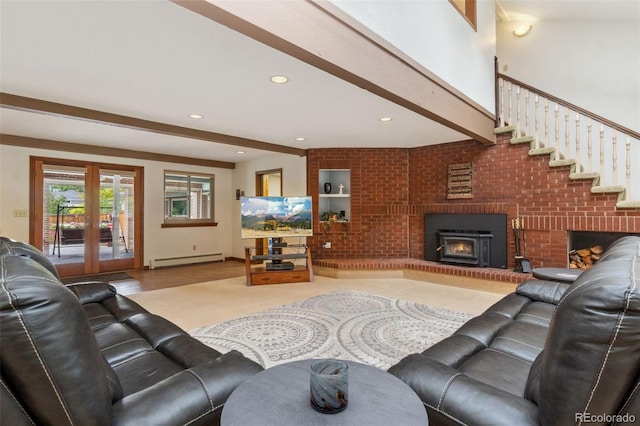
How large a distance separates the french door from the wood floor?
0.55 meters

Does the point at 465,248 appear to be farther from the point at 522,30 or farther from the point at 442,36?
the point at 522,30

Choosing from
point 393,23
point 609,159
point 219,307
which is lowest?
point 219,307

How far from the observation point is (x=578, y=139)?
391 centimetres

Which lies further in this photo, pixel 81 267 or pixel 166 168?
pixel 166 168

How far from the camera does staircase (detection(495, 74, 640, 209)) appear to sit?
3.73 m

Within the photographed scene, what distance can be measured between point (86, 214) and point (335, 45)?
5.43 metres

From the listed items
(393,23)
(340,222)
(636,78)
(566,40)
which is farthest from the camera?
(340,222)

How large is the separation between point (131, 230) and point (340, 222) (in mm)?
3857

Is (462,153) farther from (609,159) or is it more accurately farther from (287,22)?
(287,22)

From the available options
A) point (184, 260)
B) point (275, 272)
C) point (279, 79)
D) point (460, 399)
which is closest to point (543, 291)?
point (460, 399)

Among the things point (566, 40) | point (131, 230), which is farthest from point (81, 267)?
point (566, 40)

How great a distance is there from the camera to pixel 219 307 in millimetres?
3623

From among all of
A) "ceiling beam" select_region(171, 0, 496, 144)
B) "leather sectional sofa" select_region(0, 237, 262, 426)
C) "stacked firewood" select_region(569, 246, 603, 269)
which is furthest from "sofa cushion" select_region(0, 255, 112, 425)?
"stacked firewood" select_region(569, 246, 603, 269)

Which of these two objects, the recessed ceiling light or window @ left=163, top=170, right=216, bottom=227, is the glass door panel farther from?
the recessed ceiling light
